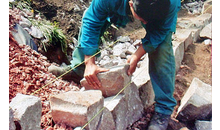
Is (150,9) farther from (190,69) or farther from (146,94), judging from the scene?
(190,69)

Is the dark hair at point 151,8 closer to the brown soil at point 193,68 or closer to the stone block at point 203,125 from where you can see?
the stone block at point 203,125

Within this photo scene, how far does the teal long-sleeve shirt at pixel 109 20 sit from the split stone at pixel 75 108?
1.96 feet

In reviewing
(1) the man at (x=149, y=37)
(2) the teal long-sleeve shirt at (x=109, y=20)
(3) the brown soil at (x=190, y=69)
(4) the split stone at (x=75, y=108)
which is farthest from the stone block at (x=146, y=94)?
(4) the split stone at (x=75, y=108)

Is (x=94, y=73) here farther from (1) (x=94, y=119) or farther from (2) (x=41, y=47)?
(2) (x=41, y=47)

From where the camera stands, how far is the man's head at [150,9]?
191cm

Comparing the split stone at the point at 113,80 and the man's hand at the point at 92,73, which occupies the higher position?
the man's hand at the point at 92,73

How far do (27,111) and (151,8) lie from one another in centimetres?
126

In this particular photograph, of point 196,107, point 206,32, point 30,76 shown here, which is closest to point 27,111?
point 30,76

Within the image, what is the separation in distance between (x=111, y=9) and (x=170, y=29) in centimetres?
65

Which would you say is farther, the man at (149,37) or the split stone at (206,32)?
the split stone at (206,32)

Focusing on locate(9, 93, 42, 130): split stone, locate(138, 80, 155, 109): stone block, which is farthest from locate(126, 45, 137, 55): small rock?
locate(9, 93, 42, 130): split stone

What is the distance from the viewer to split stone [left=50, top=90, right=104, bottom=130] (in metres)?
1.88

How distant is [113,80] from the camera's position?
2.35 m

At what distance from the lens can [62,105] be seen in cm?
193
